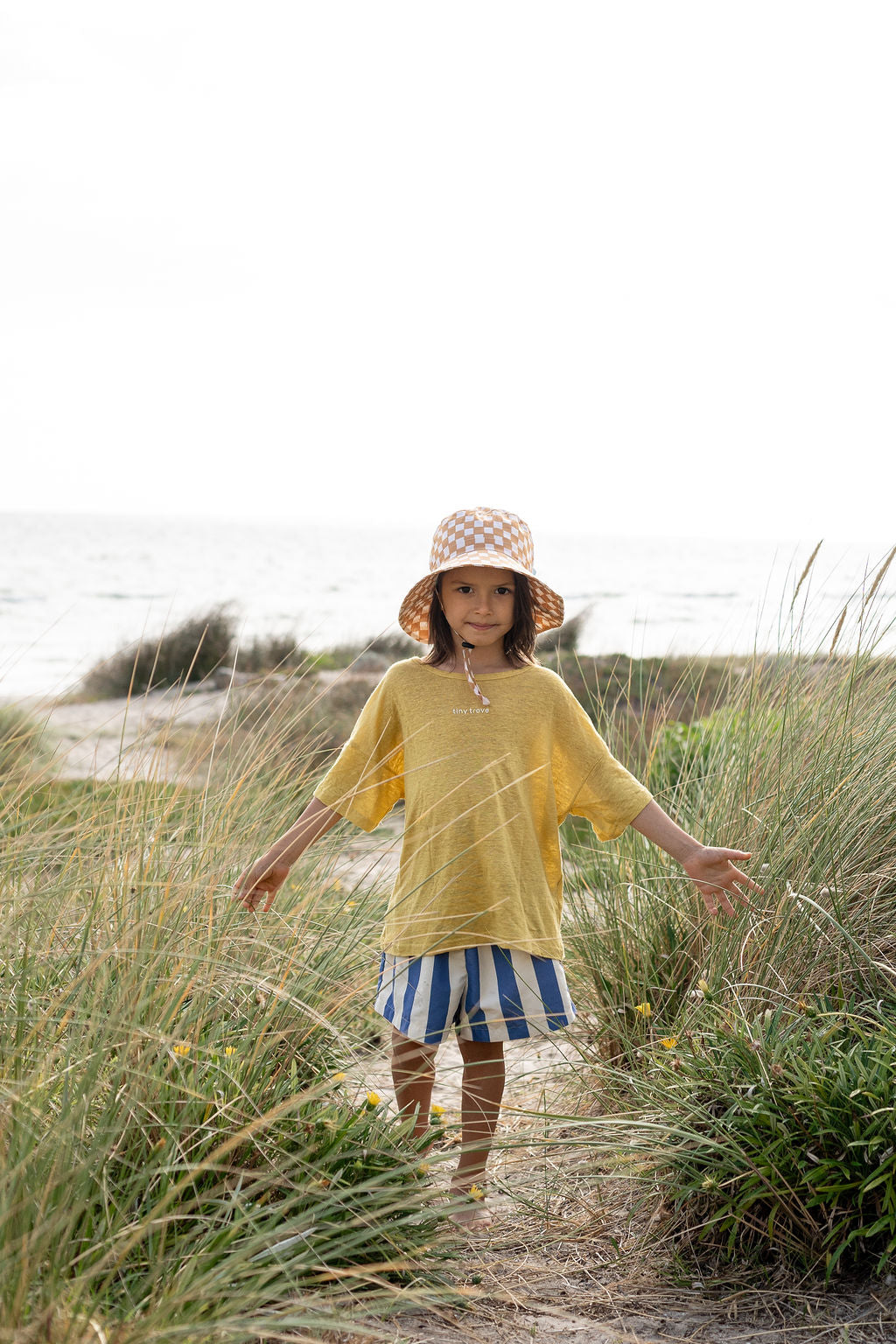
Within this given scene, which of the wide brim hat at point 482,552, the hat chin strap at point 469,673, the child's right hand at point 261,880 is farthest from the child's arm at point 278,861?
the wide brim hat at point 482,552

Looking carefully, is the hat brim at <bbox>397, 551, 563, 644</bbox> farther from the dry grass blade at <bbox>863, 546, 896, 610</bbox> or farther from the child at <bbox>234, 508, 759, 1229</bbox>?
the dry grass blade at <bbox>863, 546, 896, 610</bbox>

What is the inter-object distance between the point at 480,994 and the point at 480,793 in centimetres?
42

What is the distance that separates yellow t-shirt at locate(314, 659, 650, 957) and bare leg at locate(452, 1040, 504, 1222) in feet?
0.85

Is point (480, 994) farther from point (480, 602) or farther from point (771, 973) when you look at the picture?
point (480, 602)

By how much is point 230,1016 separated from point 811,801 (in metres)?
1.44

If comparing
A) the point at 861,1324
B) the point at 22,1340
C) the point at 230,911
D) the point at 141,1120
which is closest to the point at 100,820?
the point at 230,911

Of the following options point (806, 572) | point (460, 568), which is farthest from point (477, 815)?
point (806, 572)

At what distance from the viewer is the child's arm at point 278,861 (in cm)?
220

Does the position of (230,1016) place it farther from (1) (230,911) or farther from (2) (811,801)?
(2) (811,801)

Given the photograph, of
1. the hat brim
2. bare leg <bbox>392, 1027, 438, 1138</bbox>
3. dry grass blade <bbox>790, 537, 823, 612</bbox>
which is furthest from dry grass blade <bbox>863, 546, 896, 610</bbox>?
bare leg <bbox>392, 1027, 438, 1138</bbox>

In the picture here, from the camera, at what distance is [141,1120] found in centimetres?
164

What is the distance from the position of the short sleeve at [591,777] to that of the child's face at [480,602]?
222mm

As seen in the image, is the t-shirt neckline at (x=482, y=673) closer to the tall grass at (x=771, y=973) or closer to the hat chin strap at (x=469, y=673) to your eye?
the hat chin strap at (x=469, y=673)

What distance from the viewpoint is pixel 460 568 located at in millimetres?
2324
